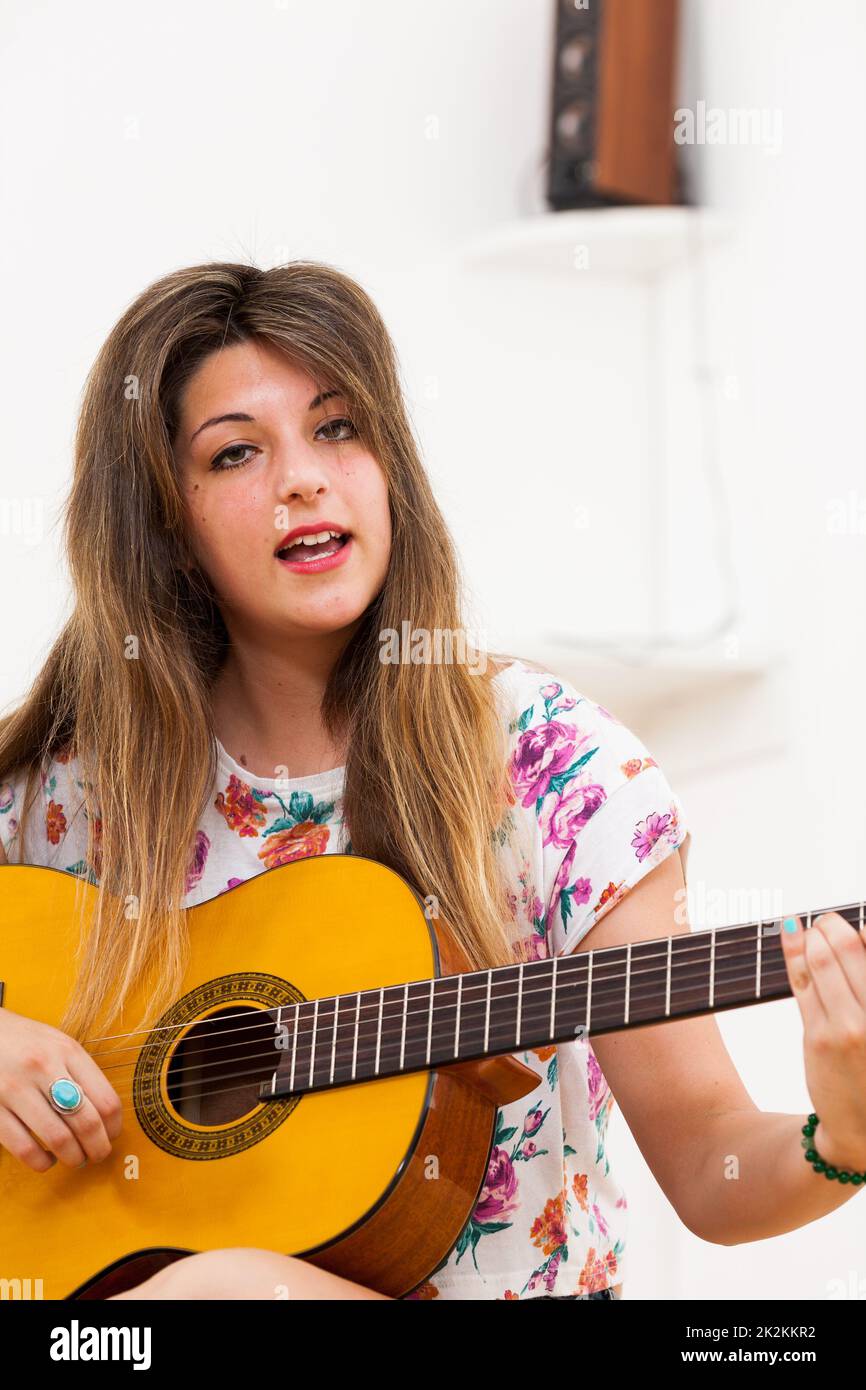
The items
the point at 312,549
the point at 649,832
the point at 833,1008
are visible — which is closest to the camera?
the point at 833,1008

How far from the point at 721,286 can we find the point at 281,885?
1687 millimetres

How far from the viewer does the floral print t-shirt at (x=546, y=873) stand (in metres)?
1.27

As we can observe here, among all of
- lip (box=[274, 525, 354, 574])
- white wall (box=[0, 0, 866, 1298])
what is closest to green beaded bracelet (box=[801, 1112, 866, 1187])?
lip (box=[274, 525, 354, 574])

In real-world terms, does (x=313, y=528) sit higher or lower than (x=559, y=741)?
higher

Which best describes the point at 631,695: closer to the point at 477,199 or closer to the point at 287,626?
the point at 477,199

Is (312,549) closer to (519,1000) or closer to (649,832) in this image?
(649,832)

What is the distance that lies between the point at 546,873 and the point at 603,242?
1.63 m

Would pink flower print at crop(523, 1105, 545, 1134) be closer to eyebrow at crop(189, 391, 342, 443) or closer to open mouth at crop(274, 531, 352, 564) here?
open mouth at crop(274, 531, 352, 564)

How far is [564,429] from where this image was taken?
2773 millimetres

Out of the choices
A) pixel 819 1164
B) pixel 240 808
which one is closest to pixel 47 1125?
pixel 240 808

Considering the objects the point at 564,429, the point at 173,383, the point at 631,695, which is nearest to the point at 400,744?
the point at 173,383

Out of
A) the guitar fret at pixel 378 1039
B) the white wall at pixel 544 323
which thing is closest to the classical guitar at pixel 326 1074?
the guitar fret at pixel 378 1039

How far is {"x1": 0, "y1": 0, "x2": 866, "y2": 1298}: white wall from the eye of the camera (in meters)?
2.36

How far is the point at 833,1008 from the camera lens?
0.96 meters
